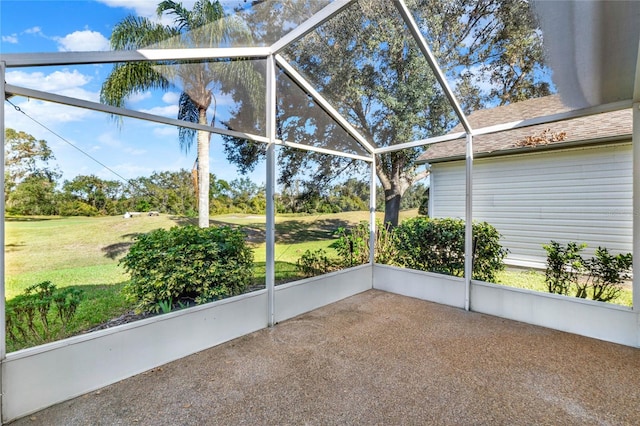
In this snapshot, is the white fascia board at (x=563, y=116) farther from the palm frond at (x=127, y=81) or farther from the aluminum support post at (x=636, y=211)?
the palm frond at (x=127, y=81)

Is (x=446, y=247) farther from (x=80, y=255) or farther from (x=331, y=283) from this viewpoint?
(x=80, y=255)

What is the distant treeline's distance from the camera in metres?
2.24

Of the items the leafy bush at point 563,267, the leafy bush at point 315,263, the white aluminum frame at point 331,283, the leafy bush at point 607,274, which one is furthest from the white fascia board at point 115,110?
the leafy bush at point 607,274

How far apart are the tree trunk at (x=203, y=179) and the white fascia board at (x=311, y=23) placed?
1173 mm

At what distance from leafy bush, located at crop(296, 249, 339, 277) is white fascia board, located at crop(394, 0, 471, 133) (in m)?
2.60

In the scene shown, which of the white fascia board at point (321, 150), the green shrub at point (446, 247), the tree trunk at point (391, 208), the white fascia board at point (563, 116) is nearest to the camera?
the white fascia board at point (563, 116)

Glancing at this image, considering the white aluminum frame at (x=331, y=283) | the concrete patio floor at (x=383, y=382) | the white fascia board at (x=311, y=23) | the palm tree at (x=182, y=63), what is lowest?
the concrete patio floor at (x=383, y=382)

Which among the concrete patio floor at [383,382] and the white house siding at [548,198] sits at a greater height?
the white house siding at [548,198]

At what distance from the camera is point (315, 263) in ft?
14.1

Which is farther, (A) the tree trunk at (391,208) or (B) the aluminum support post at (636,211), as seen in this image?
(A) the tree trunk at (391,208)

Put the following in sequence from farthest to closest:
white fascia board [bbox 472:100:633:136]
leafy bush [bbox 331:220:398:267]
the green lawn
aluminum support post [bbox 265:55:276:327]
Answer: leafy bush [bbox 331:220:398:267], aluminum support post [bbox 265:55:276:327], white fascia board [bbox 472:100:633:136], the green lawn

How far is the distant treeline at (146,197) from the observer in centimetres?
224

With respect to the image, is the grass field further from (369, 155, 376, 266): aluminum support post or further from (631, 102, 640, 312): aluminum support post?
(369, 155, 376, 266): aluminum support post

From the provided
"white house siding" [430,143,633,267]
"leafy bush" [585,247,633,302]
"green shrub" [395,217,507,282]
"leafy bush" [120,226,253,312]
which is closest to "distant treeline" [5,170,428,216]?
"leafy bush" [120,226,253,312]
